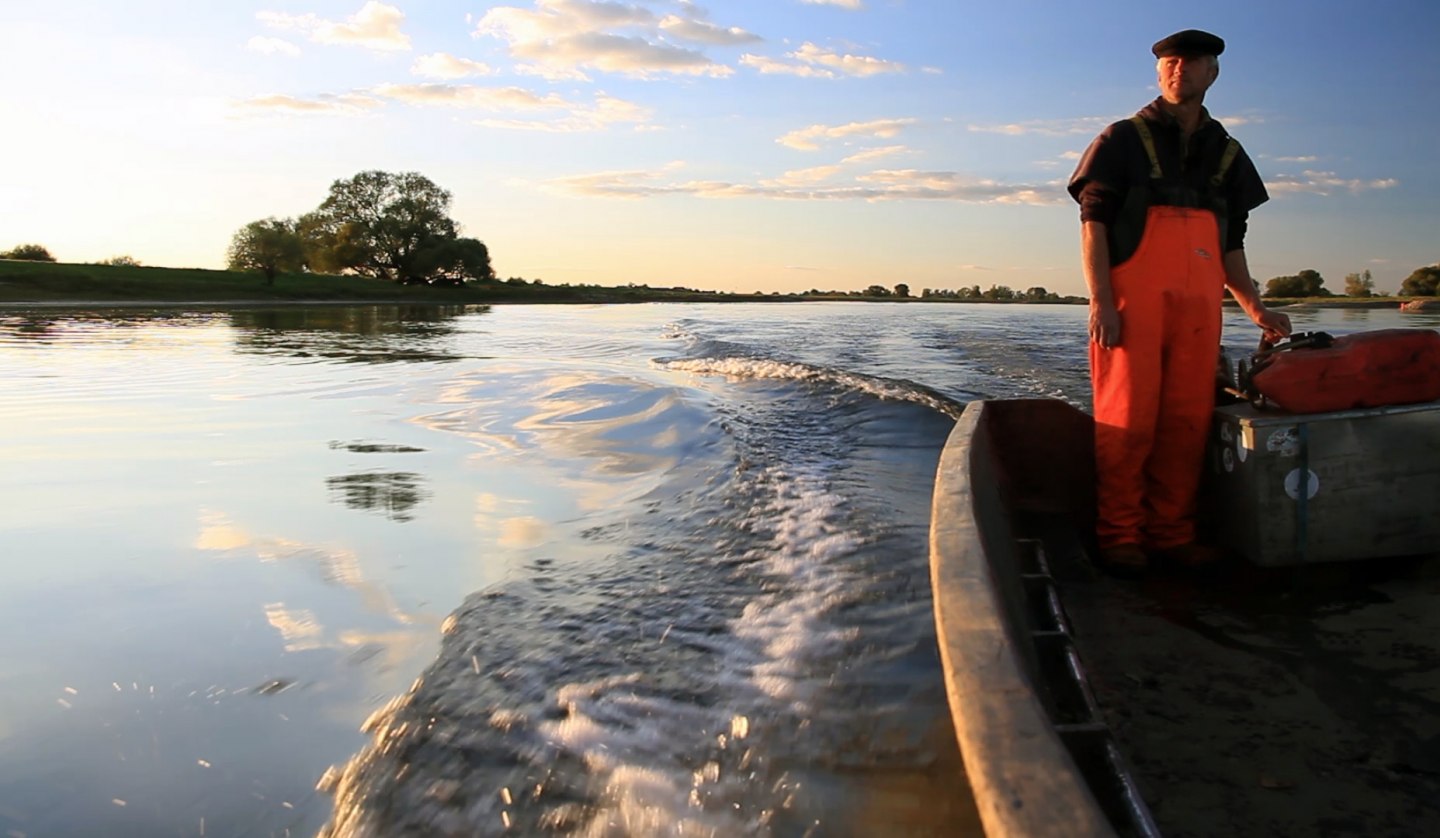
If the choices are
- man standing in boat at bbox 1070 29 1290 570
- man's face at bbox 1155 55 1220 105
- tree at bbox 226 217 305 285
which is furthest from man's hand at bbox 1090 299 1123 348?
tree at bbox 226 217 305 285

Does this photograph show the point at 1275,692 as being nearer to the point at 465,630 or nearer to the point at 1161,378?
the point at 1161,378

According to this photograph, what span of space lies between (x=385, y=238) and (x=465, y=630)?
7410cm

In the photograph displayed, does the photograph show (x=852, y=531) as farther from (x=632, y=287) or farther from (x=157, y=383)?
(x=632, y=287)

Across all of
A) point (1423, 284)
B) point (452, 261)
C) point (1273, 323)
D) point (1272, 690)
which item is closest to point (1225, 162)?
point (1273, 323)

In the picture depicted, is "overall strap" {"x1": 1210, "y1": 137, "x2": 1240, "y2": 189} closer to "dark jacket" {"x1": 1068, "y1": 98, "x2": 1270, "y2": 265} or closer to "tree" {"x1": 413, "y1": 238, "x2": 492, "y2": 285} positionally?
"dark jacket" {"x1": 1068, "y1": 98, "x2": 1270, "y2": 265}

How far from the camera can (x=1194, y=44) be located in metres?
3.57

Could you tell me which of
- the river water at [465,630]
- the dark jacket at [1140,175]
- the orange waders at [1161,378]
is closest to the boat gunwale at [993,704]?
the river water at [465,630]

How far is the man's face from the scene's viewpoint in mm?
3605

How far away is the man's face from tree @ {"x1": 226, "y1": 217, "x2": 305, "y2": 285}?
59682mm

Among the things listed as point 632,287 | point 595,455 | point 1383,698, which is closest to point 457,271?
point 632,287

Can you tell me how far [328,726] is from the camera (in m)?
2.75

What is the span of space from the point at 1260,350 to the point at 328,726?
3.76 m

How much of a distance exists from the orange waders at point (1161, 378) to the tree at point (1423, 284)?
177ft

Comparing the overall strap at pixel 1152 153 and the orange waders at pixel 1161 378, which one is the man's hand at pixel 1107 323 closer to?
the orange waders at pixel 1161 378
